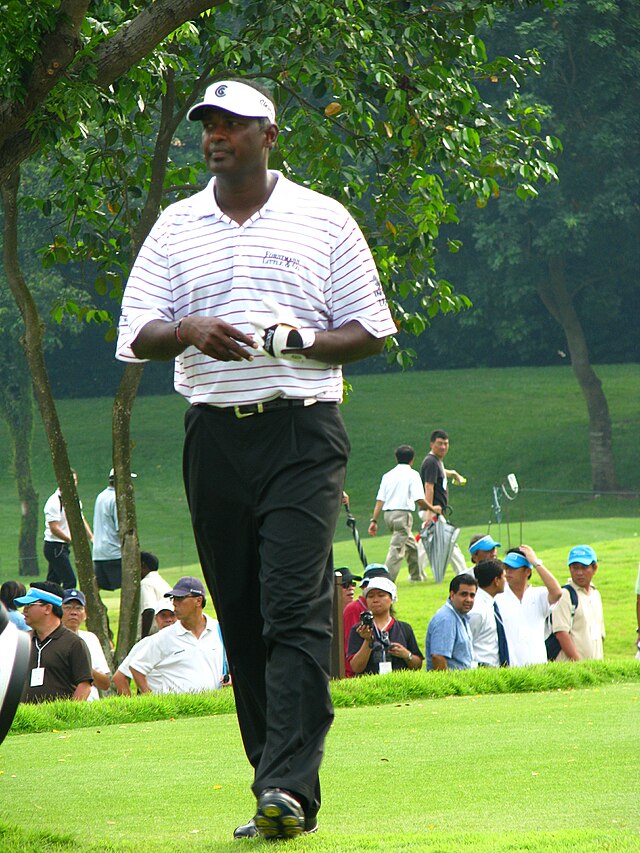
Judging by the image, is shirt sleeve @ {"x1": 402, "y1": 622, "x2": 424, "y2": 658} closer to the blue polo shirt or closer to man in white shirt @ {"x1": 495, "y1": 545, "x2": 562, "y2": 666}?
the blue polo shirt

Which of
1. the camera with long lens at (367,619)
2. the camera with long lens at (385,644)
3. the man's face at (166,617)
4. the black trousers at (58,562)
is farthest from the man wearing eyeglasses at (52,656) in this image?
the black trousers at (58,562)

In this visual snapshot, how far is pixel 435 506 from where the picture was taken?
20.7 m

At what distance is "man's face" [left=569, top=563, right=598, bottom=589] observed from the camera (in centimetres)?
1218

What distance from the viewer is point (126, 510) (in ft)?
41.8

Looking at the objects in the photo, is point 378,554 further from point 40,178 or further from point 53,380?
point 53,380

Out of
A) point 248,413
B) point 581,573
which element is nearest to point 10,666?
point 248,413

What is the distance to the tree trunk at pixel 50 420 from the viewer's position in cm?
1233

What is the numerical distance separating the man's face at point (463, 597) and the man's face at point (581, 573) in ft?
4.42

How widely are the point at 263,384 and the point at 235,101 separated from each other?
82cm

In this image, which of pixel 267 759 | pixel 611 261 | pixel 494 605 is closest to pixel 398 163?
pixel 494 605

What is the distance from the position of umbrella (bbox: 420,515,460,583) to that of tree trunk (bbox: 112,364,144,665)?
8.16 m

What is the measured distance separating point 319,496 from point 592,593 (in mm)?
8818

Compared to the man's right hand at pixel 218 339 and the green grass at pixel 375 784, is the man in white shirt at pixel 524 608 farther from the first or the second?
the man's right hand at pixel 218 339

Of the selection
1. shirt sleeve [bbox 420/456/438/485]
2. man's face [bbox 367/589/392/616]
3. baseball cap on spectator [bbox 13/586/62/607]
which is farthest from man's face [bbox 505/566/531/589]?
shirt sleeve [bbox 420/456/438/485]
